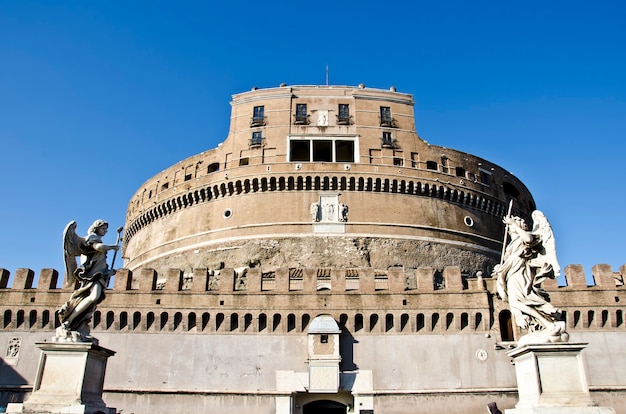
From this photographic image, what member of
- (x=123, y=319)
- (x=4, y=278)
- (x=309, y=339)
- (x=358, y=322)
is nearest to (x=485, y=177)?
(x=358, y=322)

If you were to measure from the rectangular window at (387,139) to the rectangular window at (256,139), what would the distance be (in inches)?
261

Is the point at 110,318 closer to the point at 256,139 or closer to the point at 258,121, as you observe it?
the point at 256,139

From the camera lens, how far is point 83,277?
787cm

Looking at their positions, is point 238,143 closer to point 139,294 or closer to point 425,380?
point 139,294

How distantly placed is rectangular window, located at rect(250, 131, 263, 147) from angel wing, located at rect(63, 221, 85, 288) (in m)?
22.2

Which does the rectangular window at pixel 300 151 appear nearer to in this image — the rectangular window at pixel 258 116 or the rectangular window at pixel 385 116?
the rectangular window at pixel 258 116

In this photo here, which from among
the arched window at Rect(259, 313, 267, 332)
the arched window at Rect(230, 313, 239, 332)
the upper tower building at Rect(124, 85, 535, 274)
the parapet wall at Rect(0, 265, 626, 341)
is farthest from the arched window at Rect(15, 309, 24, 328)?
the upper tower building at Rect(124, 85, 535, 274)

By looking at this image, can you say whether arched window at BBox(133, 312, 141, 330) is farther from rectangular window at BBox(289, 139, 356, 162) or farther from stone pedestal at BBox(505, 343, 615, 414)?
stone pedestal at BBox(505, 343, 615, 414)

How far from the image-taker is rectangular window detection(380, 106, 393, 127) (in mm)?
30484

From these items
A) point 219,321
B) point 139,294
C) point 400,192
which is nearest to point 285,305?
point 219,321

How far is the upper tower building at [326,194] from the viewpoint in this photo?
28.0 metres

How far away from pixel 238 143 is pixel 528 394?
82.5 ft

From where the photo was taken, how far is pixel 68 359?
24.2 feet

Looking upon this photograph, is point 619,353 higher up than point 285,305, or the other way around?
point 285,305
